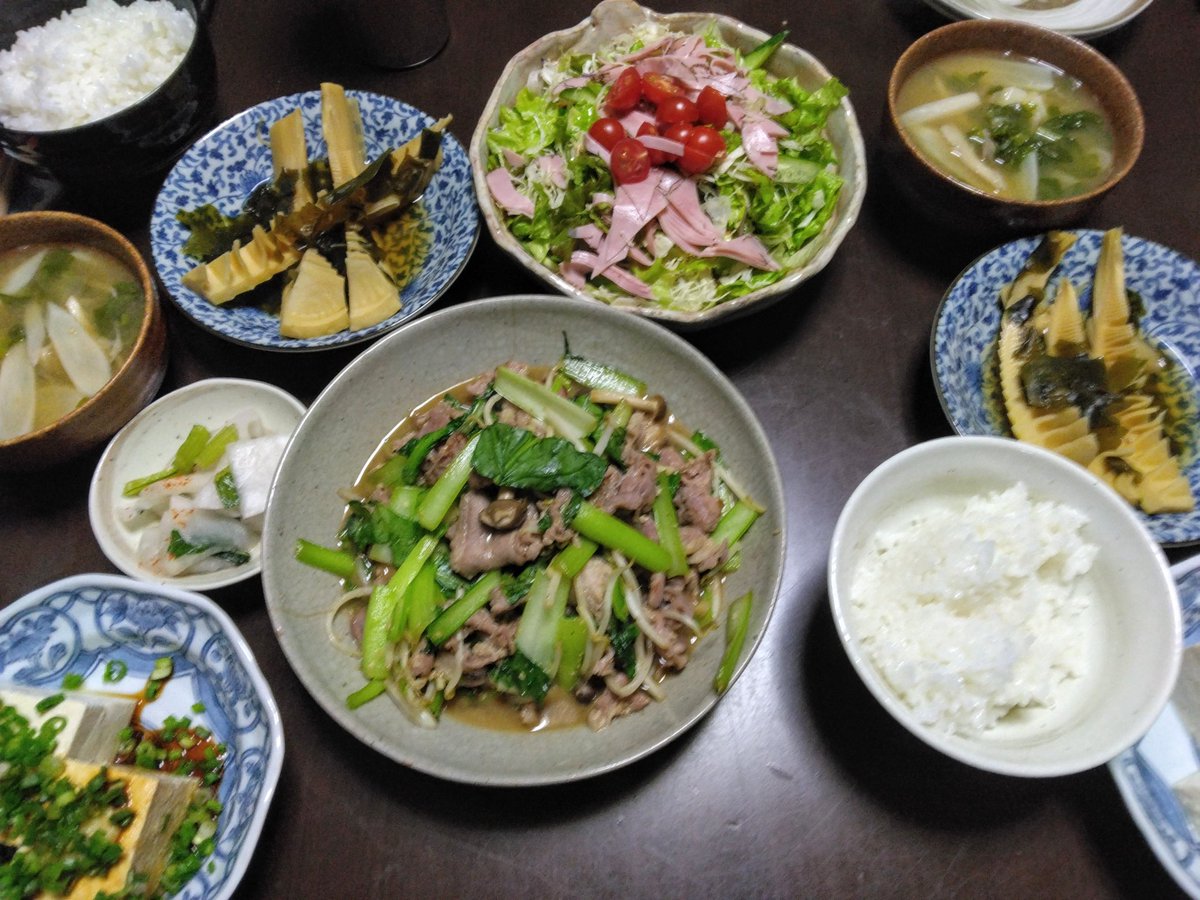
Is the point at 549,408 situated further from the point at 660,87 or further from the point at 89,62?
the point at 89,62

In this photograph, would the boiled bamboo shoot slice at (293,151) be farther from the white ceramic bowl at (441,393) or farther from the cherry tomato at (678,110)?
the cherry tomato at (678,110)

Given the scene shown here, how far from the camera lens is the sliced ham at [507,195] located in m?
2.04

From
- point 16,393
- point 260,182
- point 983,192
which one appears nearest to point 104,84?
point 260,182

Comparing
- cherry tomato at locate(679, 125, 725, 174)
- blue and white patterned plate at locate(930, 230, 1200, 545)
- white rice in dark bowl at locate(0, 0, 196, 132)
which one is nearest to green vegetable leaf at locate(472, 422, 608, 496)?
blue and white patterned plate at locate(930, 230, 1200, 545)

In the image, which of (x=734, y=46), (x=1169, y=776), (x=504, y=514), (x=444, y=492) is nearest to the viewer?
(x=1169, y=776)

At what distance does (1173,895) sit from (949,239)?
1.72 m

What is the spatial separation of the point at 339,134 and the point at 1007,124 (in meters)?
2.04

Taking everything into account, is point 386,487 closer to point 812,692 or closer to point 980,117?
point 812,692

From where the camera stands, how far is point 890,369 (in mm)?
2076

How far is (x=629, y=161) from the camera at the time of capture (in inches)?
80.4

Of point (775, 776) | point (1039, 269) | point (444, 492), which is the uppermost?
point (1039, 269)

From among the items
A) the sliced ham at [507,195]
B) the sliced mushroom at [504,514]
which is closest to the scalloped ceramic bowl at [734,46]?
the sliced ham at [507,195]

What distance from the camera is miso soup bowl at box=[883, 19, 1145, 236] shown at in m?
1.90

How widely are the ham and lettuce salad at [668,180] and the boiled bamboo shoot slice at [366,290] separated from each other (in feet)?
1.28
